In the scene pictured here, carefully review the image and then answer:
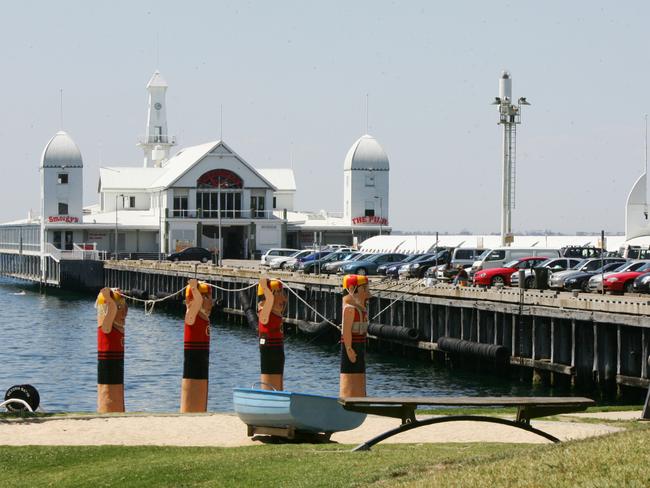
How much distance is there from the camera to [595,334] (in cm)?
4219

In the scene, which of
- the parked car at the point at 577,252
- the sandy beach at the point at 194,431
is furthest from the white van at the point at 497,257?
the sandy beach at the point at 194,431

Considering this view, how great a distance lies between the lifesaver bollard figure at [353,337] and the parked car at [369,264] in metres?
40.7

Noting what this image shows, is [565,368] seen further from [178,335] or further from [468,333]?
[178,335]

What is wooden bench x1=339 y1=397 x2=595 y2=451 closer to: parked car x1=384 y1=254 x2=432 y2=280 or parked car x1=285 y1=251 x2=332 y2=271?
parked car x1=384 y1=254 x2=432 y2=280

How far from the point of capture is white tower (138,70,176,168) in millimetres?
146125

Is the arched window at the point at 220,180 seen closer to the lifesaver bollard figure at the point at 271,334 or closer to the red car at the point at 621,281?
the red car at the point at 621,281

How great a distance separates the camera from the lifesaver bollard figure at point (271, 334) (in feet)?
102

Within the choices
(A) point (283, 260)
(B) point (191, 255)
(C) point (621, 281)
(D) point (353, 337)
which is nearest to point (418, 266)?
(A) point (283, 260)

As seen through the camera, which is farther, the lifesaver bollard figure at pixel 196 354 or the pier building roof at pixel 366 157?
the pier building roof at pixel 366 157

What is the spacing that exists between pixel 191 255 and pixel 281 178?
33581 mm

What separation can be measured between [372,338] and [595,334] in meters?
18.9

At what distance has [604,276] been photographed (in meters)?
49.8

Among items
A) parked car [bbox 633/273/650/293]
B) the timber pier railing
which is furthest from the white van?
parked car [bbox 633/273/650/293]

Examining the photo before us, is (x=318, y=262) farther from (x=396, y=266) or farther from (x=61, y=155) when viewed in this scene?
(x=61, y=155)
